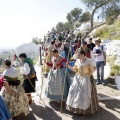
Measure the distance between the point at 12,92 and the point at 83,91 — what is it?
1.60 meters

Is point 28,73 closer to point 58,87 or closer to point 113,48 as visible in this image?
point 58,87

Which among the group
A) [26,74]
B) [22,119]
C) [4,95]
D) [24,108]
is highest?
[26,74]

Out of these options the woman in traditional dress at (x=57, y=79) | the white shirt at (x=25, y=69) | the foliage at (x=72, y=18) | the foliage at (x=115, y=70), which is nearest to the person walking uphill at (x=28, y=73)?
the white shirt at (x=25, y=69)

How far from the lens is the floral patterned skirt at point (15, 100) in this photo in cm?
461

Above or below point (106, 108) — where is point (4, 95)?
above

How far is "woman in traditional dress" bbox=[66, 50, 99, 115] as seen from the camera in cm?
482

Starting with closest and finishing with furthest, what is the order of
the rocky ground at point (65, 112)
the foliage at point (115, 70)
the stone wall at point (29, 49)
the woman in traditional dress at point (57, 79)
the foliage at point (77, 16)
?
the rocky ground at point (65, 112) → the woman in traditional dress at point (57, 79) → the foliage at point (115, 70) → the stone wall at point (29, 49) → the foliage at point (77, 16)

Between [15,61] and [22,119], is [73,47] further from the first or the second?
[22,119]

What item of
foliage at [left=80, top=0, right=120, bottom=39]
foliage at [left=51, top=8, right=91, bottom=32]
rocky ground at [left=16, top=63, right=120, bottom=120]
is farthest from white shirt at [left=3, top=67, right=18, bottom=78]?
foliage at [left=51, top=8, right=91, bottom=32]

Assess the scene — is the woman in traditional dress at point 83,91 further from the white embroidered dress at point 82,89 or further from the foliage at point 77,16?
the foliage at point 77,16

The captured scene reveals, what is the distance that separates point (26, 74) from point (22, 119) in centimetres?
114

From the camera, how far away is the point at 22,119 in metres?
5.01

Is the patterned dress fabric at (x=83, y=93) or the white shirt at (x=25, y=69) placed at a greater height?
the white shirt at (x=25, y=69)

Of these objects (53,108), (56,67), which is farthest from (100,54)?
(53,108)
